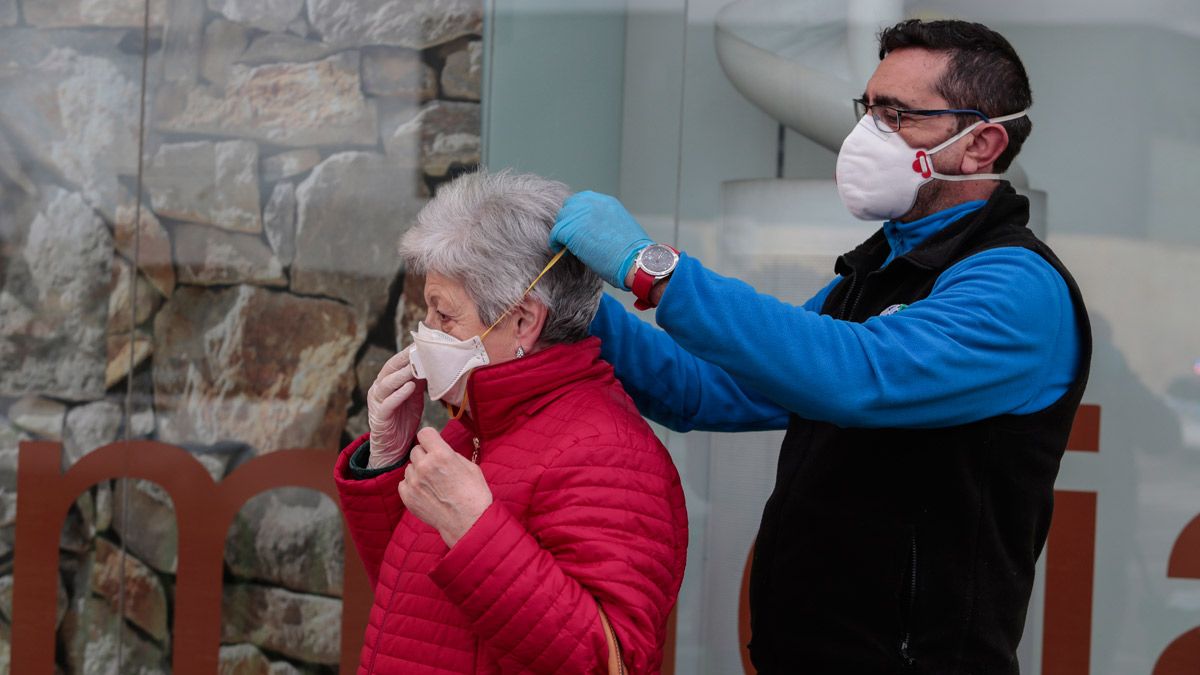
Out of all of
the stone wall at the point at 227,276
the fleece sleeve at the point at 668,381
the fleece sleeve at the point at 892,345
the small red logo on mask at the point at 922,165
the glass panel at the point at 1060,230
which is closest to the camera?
the fleece sleeve at the point at 892,345

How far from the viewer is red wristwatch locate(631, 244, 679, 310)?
1.65 m

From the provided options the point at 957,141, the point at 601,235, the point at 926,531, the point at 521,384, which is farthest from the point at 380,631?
the point at 957,141

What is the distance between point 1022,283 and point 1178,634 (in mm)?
1927

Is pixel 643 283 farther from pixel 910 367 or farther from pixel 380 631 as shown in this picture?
pixel 380 631

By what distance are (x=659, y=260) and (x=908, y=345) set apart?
335 millimetres

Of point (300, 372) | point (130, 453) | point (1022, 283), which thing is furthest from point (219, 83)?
point (1022, 283)

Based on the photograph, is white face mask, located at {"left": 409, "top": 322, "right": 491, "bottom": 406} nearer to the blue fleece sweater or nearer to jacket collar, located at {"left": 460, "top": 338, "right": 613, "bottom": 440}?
jacket collar, located at {"left": 460, "top": 338, "right": 613, "bottom": 440}

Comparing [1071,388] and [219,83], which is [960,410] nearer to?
[1071,388]

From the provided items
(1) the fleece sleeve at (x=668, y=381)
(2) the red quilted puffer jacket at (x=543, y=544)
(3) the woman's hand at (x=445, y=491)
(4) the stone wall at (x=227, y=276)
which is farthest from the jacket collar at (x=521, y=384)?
(4) the stone wall at (x=227, y=276)

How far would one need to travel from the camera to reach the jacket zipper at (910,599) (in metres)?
1.84

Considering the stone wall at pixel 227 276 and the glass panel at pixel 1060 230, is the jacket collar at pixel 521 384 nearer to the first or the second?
the glass panel at pixel 1060 230

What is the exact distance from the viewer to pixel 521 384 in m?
1.90

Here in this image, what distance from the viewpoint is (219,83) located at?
11.6 feet

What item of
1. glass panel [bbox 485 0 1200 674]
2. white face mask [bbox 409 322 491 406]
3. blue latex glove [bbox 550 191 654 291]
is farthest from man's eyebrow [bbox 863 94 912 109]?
glass panel [bbox 485 0 1200 674]
